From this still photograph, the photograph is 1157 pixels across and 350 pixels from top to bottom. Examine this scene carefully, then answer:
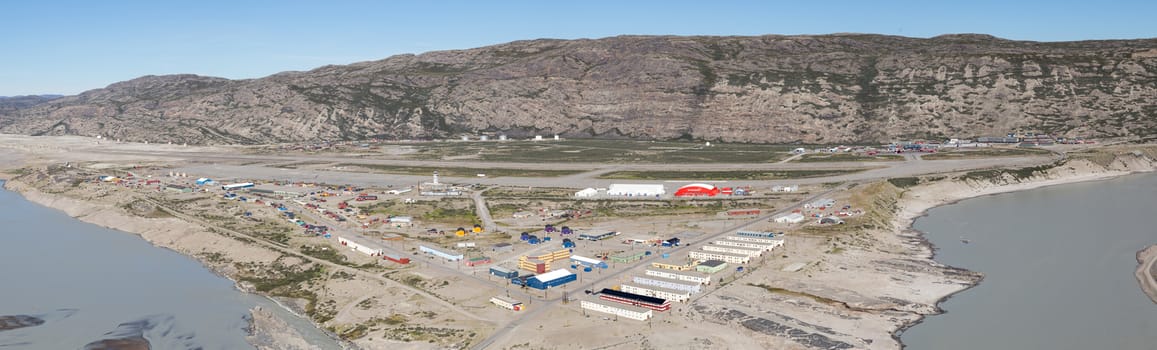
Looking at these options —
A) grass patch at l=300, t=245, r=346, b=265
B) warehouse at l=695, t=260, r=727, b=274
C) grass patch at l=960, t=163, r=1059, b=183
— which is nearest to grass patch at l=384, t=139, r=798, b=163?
grass patch at l=960, t=163, r=1059, b=183

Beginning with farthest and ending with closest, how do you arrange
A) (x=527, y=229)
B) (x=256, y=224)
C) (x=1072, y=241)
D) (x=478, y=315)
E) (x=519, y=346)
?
(x=256, y=224)
(x=527, y=229)
(x=1072, y=241)
(x=478, y=315)
(x=519, y=346)

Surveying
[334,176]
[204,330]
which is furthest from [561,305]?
[334,176]

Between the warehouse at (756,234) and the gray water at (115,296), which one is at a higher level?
the warehouse at (756,234)

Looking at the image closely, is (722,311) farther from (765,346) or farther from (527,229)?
(527,229)

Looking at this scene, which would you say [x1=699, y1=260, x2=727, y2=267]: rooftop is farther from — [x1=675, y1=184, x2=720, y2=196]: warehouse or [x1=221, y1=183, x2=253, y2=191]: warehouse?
[x1=221, y1=183, x2=253, y2=191]: warehouse

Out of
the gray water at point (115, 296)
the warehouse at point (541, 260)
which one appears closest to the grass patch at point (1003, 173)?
the warehouse at point (541, 260)

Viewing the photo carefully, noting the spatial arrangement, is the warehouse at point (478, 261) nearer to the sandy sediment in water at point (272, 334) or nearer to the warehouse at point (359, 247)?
the warehouse at point (359, 247)
